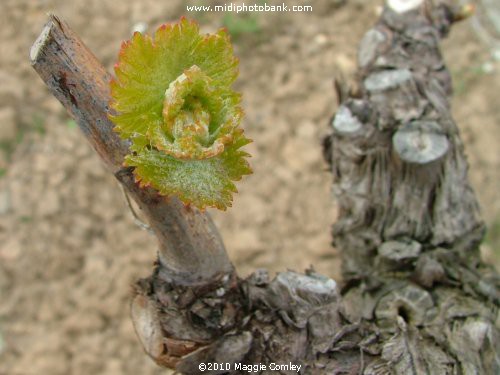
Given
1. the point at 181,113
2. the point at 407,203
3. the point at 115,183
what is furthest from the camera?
the point at 115,183

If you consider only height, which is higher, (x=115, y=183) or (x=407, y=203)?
(x=115, y=183)

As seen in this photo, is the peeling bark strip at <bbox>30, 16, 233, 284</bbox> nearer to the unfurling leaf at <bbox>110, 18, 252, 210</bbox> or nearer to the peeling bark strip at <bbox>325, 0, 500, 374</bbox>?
the unfurling leaf at <bbox>110, 18, 252, 210</bbox>

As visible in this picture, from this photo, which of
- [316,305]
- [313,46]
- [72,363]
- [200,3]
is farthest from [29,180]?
[316,305]

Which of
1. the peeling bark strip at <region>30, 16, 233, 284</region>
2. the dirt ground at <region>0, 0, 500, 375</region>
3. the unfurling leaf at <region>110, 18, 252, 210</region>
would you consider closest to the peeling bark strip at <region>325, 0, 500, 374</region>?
the peeling bark strip at <region>30, 16, 233, 284</region>

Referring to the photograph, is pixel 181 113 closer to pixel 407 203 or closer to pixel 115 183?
pixel 407 203

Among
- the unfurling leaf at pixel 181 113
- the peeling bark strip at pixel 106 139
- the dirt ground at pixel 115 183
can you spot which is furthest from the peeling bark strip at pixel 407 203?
the dirt ground at pixel 115 183

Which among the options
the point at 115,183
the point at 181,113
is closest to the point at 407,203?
the point at 181,113
